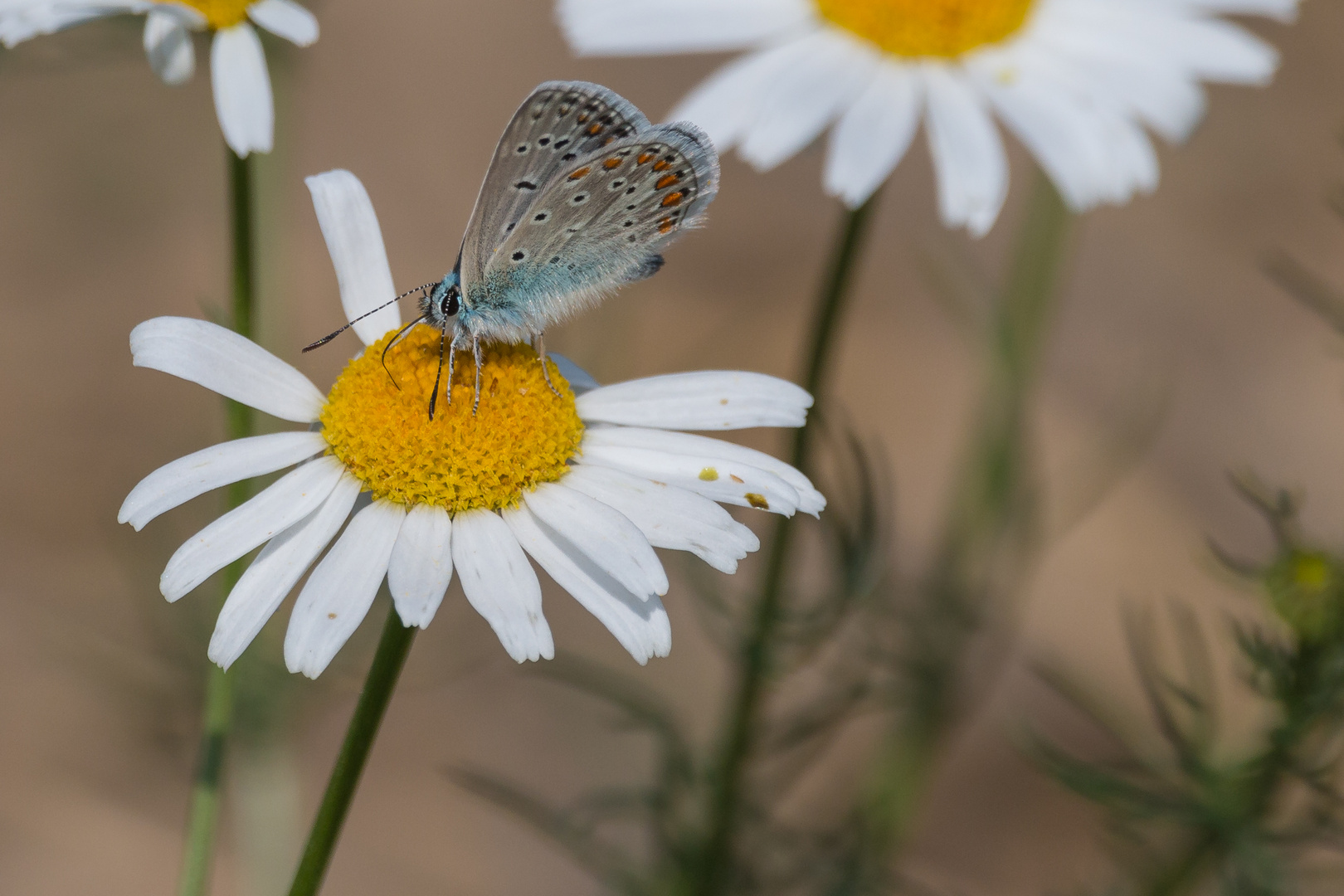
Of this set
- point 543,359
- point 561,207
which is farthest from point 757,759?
point 561,207

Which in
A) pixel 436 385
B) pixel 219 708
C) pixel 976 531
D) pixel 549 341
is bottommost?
pixel 976 531

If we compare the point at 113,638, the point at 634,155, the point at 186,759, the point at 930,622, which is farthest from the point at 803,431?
the point at 186,759

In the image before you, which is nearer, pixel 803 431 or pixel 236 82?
pixel 236 82

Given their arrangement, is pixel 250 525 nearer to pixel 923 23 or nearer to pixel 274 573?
pixel 274 573

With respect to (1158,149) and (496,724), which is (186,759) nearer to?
(496,724)

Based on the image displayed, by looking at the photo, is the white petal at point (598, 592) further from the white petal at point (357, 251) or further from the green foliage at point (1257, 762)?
the green foliage at point (1257, 762)

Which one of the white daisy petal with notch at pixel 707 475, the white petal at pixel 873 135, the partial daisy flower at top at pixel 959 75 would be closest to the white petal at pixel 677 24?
the partial daisy flower at top at pixel 959 75

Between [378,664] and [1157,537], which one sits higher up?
[378,664]

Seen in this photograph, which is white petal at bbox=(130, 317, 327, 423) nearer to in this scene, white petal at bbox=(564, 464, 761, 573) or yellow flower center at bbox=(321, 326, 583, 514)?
yellow flower center at bbox=(321, 326, 583, 514)
